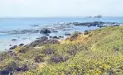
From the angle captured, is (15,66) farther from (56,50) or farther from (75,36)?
(75,36)

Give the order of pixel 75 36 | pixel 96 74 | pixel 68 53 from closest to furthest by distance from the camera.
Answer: pixel 96 74 → pixel 68 53 → pixel 75 36

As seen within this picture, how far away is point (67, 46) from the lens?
77.0ft

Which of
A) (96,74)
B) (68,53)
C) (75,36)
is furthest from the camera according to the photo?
(75,36)

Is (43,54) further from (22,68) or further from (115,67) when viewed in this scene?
(115,67)

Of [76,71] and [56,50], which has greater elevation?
[76,71]

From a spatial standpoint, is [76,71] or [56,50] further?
[56,50]

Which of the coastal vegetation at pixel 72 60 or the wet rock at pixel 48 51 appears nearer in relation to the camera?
the coastal vegetation at pixel 72 60

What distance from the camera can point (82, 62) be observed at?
11688mm

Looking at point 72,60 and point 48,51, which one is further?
point 48,51

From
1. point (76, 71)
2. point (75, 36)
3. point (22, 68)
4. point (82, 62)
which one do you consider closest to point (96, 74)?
point (76, 71)

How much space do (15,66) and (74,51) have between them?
186 inches

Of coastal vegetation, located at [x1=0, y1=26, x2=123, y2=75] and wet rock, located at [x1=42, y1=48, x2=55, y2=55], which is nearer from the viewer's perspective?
coastal vegetation, located at [x1=0, y1=26, x2=123, y2=75]

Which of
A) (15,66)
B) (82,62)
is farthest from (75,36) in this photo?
(82,62)

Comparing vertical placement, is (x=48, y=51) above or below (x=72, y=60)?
below
